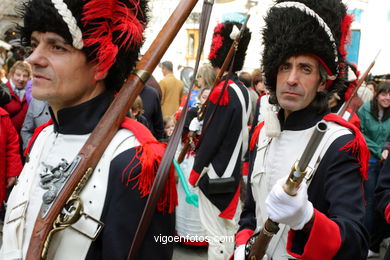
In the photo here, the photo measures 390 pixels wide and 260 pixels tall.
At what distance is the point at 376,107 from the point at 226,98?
2.50 metres

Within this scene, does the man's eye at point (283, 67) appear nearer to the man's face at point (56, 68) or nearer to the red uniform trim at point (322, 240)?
the red uniform trim at point (322, 240)

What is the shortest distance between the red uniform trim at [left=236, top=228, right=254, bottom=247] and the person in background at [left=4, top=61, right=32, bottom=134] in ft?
12.7

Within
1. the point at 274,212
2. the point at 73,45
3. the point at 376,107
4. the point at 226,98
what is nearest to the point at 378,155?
the point at 376,107

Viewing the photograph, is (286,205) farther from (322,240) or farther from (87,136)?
(87,136)

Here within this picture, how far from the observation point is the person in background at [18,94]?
17.1ft

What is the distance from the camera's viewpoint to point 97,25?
1.68 meters

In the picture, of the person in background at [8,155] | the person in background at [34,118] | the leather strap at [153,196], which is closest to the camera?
the leather strap at [153,196]

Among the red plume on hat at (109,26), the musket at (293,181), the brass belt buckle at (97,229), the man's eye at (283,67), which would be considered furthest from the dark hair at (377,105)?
the brass belt buckle at (97,229)

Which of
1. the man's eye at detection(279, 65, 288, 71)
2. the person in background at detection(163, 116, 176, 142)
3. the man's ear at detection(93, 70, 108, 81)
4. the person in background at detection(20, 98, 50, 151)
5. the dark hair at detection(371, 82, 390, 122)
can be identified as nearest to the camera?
the man's ear at detection(93, 70, 108, 81)

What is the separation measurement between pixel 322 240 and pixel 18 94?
4.97m

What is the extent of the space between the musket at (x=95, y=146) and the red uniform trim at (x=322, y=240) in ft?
2.80

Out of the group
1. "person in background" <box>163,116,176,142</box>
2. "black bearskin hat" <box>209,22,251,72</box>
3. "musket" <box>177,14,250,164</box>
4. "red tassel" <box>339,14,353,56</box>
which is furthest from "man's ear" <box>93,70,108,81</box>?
"person in background" <box>163,116,176,142</box>

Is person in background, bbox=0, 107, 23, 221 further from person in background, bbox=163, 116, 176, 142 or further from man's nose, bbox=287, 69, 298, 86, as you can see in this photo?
man's nose, bbox=287, 69, 298, 86

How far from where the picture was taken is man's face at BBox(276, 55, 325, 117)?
2.15 metres
